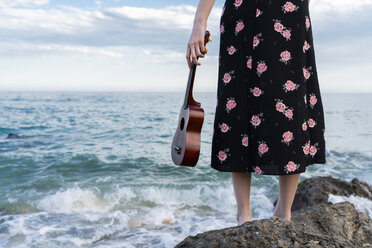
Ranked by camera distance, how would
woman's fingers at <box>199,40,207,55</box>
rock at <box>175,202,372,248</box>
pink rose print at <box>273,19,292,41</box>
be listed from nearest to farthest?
1. rock at <box>175,202,372,248</box>
2. woman's fingers at <box>199,40,207,55</box>
3. pink rose print at <box>273,19,292,41</box>

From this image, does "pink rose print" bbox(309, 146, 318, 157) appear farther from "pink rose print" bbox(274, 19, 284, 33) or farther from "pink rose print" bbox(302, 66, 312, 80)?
"pink rose print" bbox(274, 19, 284, 33)

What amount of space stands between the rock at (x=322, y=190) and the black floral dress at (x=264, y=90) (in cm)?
180

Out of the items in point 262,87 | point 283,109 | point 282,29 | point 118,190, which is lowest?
point 118,190

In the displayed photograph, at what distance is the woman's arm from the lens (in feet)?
6.51

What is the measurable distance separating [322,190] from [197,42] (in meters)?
2.50

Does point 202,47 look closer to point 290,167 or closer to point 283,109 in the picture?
point 283,109

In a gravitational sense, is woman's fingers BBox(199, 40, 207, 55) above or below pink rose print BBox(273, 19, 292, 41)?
below

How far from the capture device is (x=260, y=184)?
5.93 metres

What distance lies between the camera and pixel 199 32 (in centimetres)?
200

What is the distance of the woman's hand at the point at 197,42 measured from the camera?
1.98 metres

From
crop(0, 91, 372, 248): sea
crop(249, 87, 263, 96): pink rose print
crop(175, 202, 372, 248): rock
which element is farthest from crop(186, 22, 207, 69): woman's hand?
crop(0, 91, 372, 248): sea

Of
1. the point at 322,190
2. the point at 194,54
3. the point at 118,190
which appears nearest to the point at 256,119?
the point at 194,54

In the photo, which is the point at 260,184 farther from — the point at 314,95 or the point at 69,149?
the point at 69,149

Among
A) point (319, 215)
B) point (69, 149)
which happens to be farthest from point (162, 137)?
point (319, 215)
